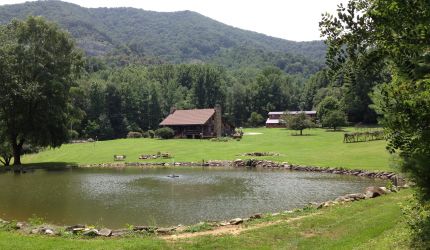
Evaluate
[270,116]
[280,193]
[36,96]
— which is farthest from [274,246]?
[270,116]

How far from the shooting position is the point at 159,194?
2884 centimetres

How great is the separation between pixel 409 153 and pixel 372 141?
165ft

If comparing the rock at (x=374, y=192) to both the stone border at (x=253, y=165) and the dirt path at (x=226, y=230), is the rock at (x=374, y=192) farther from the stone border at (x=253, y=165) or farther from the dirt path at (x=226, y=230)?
the stone border at (x=253, y=165)

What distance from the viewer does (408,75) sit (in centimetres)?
928

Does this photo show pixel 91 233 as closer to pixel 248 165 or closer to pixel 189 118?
pixel 248 165

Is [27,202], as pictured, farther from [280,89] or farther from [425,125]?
[280,89]

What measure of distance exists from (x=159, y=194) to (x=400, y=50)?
75.6ft

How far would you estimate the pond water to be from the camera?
72.8ft

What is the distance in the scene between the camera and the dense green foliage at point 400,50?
7.43 meters

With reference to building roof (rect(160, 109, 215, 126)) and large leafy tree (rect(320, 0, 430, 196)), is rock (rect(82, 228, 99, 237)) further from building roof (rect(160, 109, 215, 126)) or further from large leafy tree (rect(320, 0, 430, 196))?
building roof (rect(160, 109, 215, 126))

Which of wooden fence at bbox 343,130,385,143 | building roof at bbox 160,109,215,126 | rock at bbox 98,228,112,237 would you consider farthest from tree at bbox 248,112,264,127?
rock at bbox 98,228,112,237

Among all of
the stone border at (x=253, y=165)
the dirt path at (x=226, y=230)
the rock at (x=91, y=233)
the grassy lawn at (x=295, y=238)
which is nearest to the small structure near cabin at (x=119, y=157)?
the stone border at (x=253, y=165)

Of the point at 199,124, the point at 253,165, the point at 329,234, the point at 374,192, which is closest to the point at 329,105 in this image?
the point at 199,124

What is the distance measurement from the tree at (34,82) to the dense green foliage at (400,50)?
145 ft
